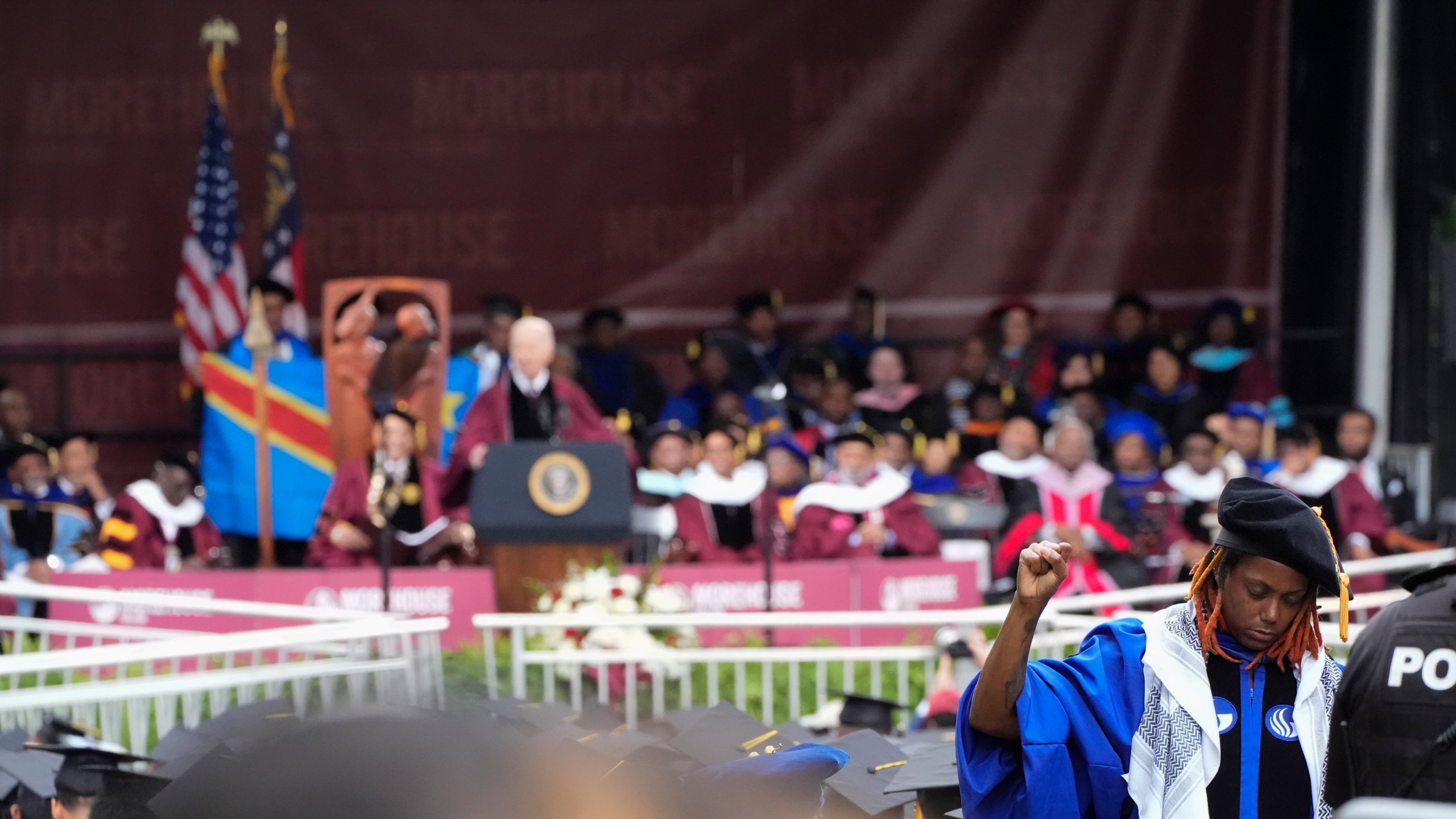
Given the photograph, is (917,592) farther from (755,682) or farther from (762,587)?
(755,682)

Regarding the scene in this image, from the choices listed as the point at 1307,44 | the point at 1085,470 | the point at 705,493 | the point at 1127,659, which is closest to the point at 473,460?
the point at 705,493

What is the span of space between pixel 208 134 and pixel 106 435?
2.33 meters

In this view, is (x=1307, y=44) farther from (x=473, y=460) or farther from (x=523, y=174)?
(x=473, y=460)

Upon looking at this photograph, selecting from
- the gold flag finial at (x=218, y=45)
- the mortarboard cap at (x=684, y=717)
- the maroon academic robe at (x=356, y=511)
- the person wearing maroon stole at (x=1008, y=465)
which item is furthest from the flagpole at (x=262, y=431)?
the mortarboard cap at (x=684, y=717)

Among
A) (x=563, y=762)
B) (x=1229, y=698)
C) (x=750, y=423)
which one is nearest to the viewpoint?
(x=563, y=762)

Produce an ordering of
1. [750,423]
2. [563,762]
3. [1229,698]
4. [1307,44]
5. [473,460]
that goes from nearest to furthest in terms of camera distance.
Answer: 1. [563,762]
2. [1229,698]
3. [473,460]
4. [750,423]
5. [1307,44]

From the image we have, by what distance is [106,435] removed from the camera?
12016 millimetres

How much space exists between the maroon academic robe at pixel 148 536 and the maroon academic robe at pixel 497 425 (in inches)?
54.4

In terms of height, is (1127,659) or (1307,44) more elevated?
(1307,44)

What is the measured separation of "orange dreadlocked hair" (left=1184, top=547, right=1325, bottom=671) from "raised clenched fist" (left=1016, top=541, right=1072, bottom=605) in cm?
34

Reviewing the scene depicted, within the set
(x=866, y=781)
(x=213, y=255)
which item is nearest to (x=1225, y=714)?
(x=866, y=781)

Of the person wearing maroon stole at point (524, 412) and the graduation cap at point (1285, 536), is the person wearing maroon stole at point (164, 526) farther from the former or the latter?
the graduation cap at point (1285, 536)

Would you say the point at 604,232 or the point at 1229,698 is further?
the point at 604,232

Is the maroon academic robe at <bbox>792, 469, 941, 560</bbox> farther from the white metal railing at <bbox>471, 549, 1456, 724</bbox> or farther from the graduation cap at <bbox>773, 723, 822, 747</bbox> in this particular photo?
the graduation cap at <bbox>773, 723, 822, 747</bbox>
